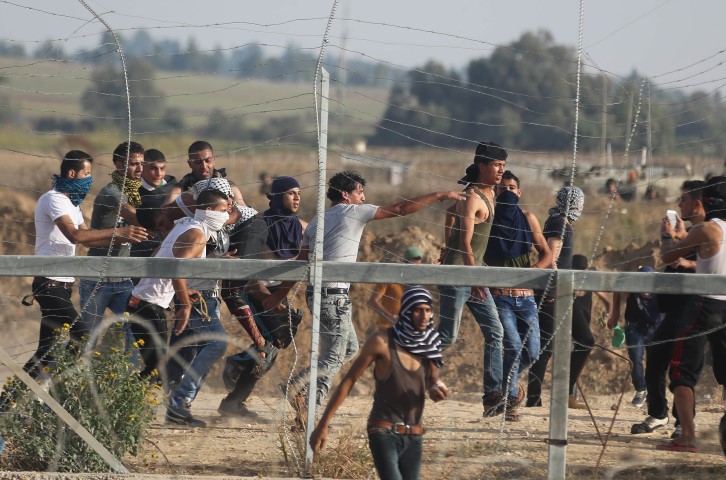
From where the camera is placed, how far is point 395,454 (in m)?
5.47

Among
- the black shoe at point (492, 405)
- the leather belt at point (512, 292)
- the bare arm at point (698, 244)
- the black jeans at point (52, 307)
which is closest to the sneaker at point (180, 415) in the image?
the black jeans at point (52, 307)

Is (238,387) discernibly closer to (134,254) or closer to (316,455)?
(134,254)

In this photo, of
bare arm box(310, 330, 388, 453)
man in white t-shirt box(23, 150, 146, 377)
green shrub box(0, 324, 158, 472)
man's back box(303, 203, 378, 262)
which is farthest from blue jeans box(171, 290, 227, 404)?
bare arm box(310, 330, 388, 453)

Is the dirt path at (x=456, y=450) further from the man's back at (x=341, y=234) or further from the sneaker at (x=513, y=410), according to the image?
the man's back at (x=341, y=234)

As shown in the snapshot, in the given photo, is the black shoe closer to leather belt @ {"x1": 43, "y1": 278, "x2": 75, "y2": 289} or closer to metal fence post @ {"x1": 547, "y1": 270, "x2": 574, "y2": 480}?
metal fence post @ {"x1": 547, "y1": 270, "x2": 574, "y2": 480}

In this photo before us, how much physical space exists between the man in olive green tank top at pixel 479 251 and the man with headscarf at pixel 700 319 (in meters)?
1.16

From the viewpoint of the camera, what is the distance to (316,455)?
6.31 metres

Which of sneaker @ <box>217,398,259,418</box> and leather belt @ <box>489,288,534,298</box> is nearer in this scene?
leather belt @ <box>489,288,534,298</box>

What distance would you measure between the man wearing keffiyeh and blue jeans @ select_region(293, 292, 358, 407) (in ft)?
4.46

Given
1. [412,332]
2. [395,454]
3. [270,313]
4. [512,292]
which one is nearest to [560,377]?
[412,332]

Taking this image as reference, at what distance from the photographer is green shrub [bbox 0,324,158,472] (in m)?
6.30

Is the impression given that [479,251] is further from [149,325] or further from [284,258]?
[149,325]

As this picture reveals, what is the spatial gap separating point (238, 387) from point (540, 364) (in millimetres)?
2291

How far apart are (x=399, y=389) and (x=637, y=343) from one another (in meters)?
4.78
